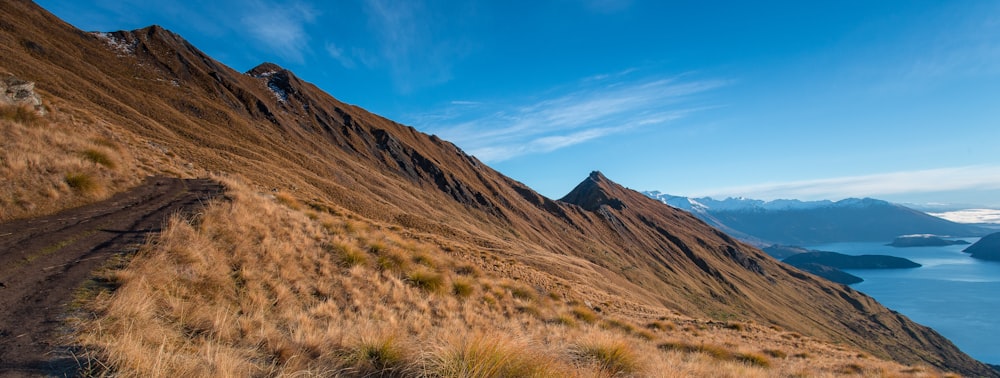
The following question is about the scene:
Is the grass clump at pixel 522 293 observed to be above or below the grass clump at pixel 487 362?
below

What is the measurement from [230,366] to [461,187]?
93.2 m

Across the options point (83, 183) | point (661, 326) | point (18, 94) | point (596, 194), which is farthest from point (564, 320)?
point (596, 194)

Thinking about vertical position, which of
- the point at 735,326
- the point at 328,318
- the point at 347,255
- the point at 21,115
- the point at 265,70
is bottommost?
the point at 735,326

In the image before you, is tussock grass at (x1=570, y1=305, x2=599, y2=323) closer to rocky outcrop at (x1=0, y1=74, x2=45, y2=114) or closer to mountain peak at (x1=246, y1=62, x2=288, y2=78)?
rocky outcrop at (x1=0, y1=74, x2=45, y2=114)

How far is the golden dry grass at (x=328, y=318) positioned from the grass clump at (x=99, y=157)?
140 inches

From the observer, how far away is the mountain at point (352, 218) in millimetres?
8898

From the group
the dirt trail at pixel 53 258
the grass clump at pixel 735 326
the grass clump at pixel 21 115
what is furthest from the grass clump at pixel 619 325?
the grass clump at pixel 21 115

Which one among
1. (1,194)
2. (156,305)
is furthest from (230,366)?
(1,194)

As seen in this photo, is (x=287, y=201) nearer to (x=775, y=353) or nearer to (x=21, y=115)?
(x=21, y=115)


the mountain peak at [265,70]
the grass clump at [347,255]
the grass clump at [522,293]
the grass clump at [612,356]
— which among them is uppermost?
the mountain peak at [265,70]

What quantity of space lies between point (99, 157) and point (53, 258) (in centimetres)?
834

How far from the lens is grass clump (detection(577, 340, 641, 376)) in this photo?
21.1 ft

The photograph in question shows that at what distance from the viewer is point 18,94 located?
14.9m

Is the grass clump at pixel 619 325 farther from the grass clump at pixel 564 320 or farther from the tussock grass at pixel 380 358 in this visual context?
the tussock grass at pixel 380 358
